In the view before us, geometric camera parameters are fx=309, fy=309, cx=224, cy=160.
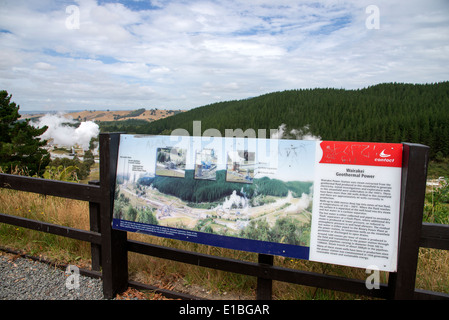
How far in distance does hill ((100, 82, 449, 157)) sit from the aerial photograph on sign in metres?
82.8

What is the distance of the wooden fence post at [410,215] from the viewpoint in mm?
1938

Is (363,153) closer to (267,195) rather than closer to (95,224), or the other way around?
(267,195)

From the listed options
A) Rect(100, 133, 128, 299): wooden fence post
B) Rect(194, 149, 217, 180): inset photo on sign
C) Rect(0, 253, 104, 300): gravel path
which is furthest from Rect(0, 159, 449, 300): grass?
Rect(194, 149, 217, 180): inset photo on sign

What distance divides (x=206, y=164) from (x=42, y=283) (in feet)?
7.21

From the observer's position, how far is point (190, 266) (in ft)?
10.4

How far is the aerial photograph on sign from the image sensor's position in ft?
7.37

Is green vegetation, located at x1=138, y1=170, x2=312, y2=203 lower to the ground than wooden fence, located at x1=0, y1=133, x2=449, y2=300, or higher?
higher

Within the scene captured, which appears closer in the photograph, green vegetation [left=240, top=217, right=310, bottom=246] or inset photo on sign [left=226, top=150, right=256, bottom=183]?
green vegetation [left=240, top=217, right=310, bottom=246]

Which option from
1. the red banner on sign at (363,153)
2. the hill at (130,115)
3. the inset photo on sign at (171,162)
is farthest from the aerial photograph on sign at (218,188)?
the hill at (130,115)

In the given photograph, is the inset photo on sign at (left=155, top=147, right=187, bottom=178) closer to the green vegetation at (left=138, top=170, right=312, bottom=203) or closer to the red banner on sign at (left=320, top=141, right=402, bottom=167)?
the green vegetation at (left=138, top=170, right=312, bottom=203)

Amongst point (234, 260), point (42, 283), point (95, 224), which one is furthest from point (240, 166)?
point (42, 283)

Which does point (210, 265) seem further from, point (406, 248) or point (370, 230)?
point (406, 248)
